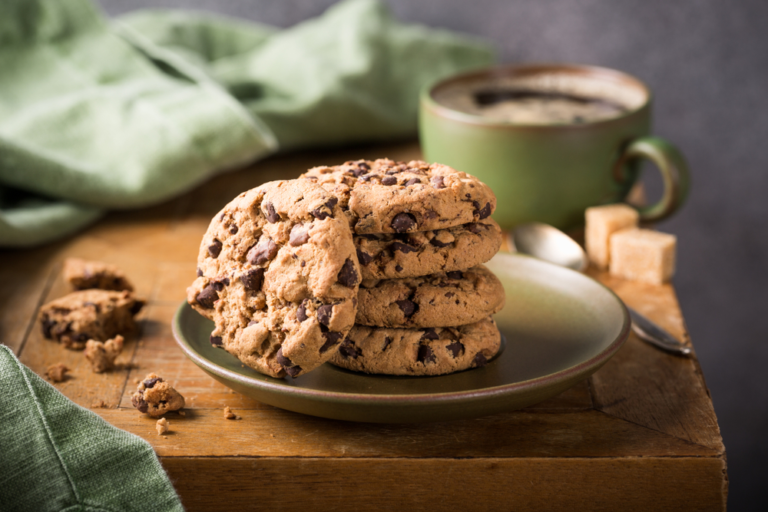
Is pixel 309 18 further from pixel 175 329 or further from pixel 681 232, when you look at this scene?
pixel 175 329

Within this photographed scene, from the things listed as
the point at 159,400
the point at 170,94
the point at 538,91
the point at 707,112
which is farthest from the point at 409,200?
the point at 707,112

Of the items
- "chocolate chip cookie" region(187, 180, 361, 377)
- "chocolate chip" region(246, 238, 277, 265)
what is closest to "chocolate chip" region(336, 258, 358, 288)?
"chocolate chip cookie" region(187, 180, 361, 377)

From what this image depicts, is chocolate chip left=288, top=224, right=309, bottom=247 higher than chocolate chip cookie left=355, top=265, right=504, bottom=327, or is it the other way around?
chocolate chip left=288, top=224, right=309, bottom=247

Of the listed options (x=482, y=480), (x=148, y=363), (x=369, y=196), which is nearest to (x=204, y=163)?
(x=148, y=363)

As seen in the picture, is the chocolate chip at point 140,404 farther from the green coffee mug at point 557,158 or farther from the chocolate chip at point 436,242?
the green coffee mug at point 557,158

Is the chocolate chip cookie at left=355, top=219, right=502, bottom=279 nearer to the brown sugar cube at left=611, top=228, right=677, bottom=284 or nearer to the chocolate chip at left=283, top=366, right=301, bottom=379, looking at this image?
the chocolate chip at left=283, top=366, right=301, bottom=379

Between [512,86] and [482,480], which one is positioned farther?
[512,86]
